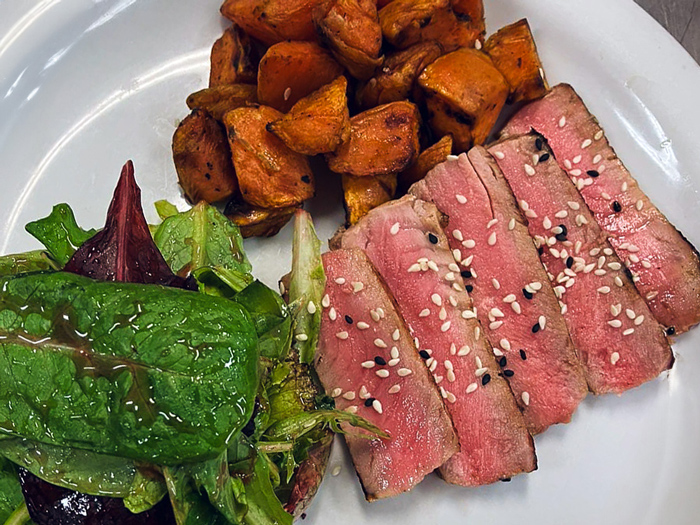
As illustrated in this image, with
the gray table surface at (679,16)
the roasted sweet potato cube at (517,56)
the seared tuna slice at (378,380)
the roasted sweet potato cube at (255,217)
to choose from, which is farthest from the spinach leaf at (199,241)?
the gray table surface at (679,16)

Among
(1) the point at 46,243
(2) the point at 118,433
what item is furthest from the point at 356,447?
(1) the point at 46,243

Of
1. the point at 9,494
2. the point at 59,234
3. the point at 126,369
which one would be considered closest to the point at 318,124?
the point at 59,234

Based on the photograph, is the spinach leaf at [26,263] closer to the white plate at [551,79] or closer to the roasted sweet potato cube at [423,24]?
the white plate at [551,79]

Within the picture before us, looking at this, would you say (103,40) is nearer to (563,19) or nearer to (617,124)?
(563,19)

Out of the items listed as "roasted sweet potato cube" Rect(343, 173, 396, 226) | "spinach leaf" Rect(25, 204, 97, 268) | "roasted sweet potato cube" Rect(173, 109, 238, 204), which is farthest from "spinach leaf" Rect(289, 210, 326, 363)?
"spinach leaf" Rect(25, 204, 97, 268)

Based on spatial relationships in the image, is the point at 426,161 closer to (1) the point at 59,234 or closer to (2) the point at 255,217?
(2) the point at 255,217

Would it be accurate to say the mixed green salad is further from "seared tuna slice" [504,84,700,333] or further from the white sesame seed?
"seared tuna slice" [504,84,700,333]
